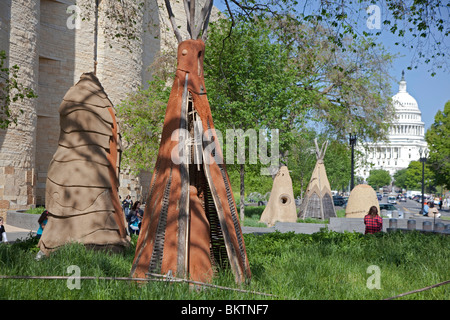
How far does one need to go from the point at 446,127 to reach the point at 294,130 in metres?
21.3

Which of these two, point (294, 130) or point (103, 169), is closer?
point (103, 169)

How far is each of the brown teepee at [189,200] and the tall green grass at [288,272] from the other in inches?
13.8

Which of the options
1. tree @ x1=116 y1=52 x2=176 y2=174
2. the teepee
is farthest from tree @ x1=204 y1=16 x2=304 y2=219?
tree @ x1=116 y1=52 x2=176 y2=174

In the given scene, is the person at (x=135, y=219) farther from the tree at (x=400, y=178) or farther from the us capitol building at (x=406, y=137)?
the us capitol building at (x=406, y=137)

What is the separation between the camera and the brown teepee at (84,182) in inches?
322

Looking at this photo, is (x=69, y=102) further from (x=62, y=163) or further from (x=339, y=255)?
→ (x=339, y=255)

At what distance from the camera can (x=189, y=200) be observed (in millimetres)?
5742

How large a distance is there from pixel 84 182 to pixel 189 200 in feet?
10.7

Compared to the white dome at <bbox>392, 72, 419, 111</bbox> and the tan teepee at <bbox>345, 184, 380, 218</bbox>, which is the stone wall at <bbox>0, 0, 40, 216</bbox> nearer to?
the tan teepee at <bbox>345, 184, 380, 218</bbox>

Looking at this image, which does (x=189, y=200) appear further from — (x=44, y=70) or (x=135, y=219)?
(x=44, y=70)

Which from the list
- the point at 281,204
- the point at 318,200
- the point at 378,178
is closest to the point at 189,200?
the point at 281,204

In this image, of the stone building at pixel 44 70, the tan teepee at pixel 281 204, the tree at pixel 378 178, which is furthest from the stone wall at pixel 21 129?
the tree at pixel 378 178
